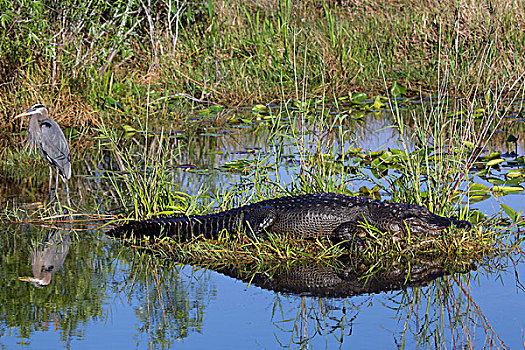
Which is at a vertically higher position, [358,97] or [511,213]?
[358,97]

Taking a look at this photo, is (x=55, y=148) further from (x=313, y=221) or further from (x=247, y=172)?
(x=313, y=221)

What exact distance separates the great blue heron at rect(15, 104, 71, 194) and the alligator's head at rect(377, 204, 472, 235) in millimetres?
3427

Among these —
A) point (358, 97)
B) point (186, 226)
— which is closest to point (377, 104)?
point (358, 97)

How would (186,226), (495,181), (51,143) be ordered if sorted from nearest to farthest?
1. (186,226)
2. (495,181)
3. (51,143)

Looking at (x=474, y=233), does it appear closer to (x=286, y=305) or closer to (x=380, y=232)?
(x=380, y=232)

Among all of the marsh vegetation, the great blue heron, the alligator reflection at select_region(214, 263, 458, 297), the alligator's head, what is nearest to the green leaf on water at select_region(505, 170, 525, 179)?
the marsh vegetation

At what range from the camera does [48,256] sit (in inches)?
213

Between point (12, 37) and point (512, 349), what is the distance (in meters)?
8.32

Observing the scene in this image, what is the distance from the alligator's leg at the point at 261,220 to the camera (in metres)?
5.57

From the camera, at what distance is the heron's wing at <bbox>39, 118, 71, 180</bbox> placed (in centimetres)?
768

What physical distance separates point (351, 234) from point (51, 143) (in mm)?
3681

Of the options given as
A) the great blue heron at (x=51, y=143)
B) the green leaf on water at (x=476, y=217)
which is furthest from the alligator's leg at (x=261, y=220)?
the great blue heron at (x=51, y=143)

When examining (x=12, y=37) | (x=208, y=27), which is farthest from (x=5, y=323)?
(x=208, y=27)

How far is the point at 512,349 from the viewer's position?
372 cm
